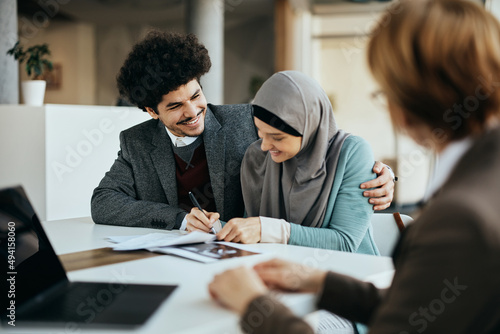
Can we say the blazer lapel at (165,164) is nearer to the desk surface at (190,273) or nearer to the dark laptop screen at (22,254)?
the desk surface at (190,273)

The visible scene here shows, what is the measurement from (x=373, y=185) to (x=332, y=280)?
66cm

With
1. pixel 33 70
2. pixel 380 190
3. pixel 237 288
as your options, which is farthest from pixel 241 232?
pixel 33 70

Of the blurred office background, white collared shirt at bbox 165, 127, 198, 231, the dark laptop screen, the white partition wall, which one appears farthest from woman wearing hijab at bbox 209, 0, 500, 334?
the blurred office background

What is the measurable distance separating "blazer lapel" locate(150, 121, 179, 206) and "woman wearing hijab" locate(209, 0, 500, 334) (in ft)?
4.20

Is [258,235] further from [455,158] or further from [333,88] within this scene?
[333,88]

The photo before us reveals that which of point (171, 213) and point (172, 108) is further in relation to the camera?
point (172, 108)

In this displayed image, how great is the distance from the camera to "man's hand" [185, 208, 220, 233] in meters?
1.68

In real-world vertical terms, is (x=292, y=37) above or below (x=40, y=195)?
above

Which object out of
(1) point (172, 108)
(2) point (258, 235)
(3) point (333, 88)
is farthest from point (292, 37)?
(2) point (258, 235)

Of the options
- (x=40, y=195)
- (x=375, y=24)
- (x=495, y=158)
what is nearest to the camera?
(x=495, y=158)

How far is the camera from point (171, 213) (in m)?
1.90

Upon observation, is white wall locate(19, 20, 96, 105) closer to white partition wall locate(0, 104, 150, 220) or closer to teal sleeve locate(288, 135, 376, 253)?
white partition wall locate(0, 104, 150, 220)

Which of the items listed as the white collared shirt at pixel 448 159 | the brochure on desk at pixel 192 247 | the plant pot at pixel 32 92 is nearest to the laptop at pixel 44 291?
the brochure on desk at pixel 192 247

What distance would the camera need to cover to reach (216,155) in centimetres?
216
